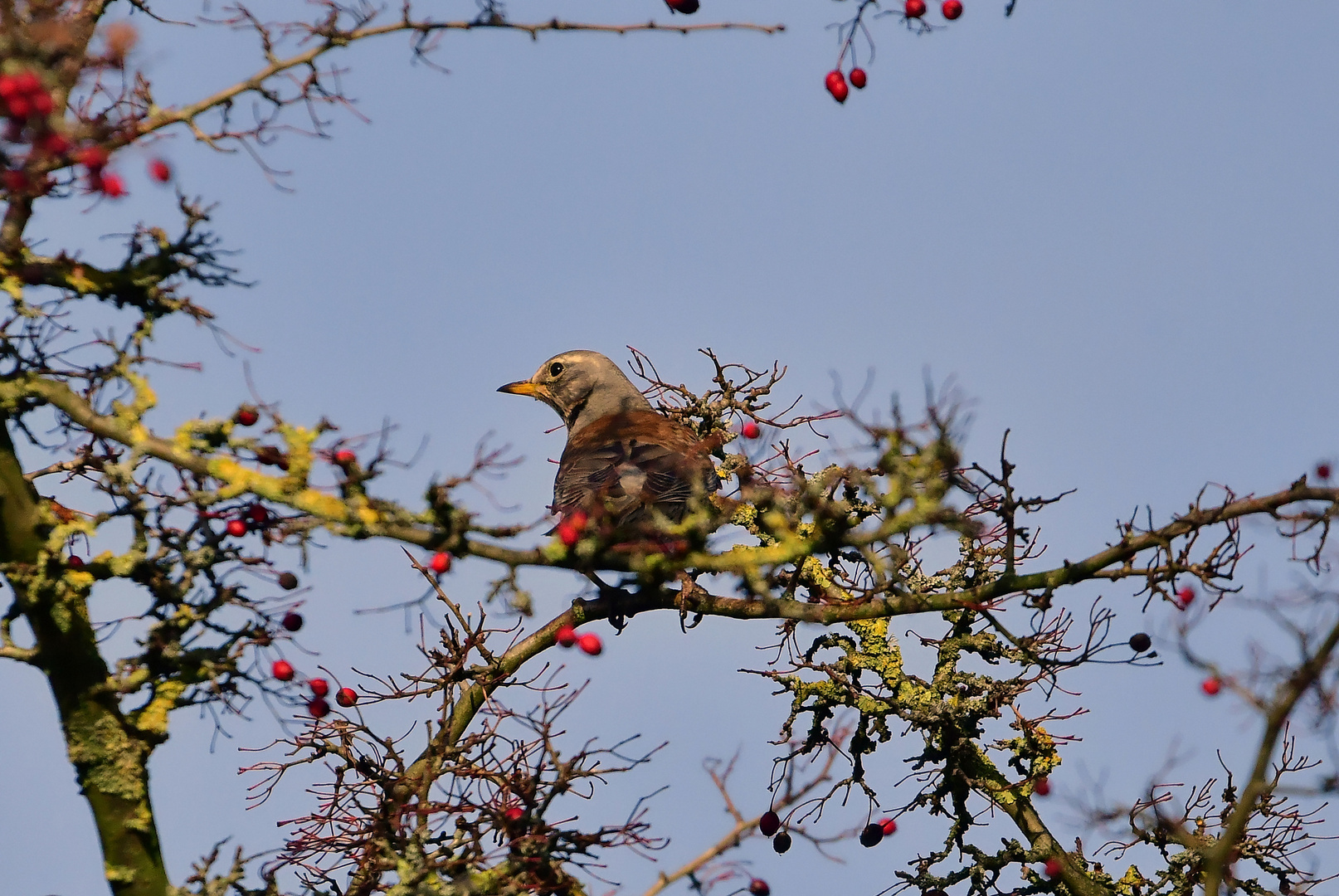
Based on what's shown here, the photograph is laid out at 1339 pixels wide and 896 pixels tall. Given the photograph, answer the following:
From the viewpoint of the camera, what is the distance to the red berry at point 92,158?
3930 millimetres

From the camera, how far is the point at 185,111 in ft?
14.6

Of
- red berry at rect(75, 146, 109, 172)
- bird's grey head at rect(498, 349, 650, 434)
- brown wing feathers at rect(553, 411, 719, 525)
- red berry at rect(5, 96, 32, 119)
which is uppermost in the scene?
bird's grey head at rect(498, 349, 650, 434)

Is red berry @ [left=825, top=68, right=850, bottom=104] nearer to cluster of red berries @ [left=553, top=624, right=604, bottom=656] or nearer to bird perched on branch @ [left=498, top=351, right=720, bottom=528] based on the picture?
bird perched on branch @ [left=498, top=351, right=720, bottom=528]

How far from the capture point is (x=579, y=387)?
9.66m

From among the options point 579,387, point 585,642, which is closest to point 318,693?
point 585,642

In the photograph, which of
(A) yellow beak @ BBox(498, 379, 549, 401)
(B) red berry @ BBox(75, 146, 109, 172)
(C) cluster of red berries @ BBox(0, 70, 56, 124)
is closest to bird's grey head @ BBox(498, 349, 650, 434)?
(A) yellow beak @ BBox(498, 379, 549, 401)

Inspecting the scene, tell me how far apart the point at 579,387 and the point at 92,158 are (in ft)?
19.2

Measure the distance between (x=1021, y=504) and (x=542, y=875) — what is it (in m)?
2.26

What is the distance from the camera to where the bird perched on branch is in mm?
6926

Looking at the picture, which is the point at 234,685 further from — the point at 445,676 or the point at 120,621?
the point at 445,676

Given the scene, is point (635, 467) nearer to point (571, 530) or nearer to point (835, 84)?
point (835, 84)

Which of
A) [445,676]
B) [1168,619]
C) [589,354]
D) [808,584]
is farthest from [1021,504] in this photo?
[589,354]

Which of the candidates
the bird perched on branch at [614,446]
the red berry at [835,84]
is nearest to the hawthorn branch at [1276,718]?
the bird perched on branch at [614,446]

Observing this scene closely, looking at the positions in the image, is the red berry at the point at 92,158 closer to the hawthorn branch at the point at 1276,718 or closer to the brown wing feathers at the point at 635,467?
the brown wing feathers at the point at 635,467
